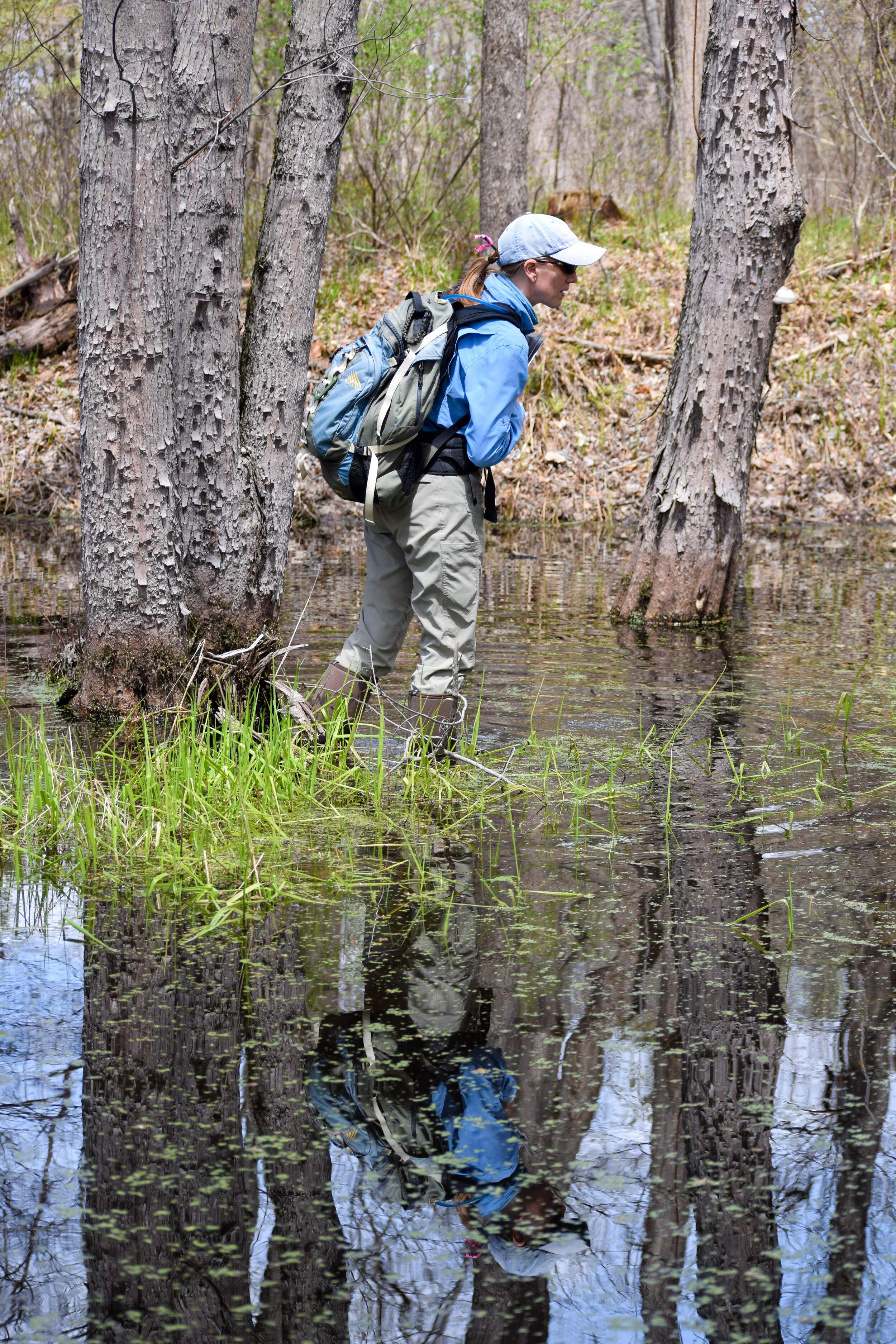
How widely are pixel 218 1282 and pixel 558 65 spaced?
20.1 m

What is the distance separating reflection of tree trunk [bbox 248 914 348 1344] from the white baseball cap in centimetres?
283

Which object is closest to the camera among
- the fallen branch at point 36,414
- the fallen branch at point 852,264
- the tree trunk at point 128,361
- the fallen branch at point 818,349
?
the tree trunk at point 128,361

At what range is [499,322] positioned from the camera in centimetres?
488

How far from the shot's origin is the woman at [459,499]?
15.9 feet

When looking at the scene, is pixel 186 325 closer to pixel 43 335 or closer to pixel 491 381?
pixel 491 381

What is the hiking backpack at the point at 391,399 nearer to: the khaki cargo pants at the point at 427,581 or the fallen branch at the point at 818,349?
the khaki cargo pants at the point at 427,581

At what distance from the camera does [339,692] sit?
18.0ft

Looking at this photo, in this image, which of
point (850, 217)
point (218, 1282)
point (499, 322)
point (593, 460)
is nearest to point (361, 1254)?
point (218, 1282)

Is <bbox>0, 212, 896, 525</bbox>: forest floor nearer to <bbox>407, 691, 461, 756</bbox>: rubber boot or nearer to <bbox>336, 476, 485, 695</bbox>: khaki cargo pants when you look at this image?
<bbox>336, 476, 485, 695</bbox>: khaki cargo pants

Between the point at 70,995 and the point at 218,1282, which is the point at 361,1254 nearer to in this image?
the point at 218,1282

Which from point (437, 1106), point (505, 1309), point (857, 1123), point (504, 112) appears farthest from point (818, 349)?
point (505, 1309)

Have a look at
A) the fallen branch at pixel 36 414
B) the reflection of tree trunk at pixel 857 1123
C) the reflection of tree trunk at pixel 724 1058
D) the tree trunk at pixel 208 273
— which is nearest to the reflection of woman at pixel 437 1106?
the reflection of tree trunk at pixel 724 1058

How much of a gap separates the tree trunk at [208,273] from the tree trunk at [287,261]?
30 centimetres

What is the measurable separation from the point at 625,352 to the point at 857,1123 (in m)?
14.5
